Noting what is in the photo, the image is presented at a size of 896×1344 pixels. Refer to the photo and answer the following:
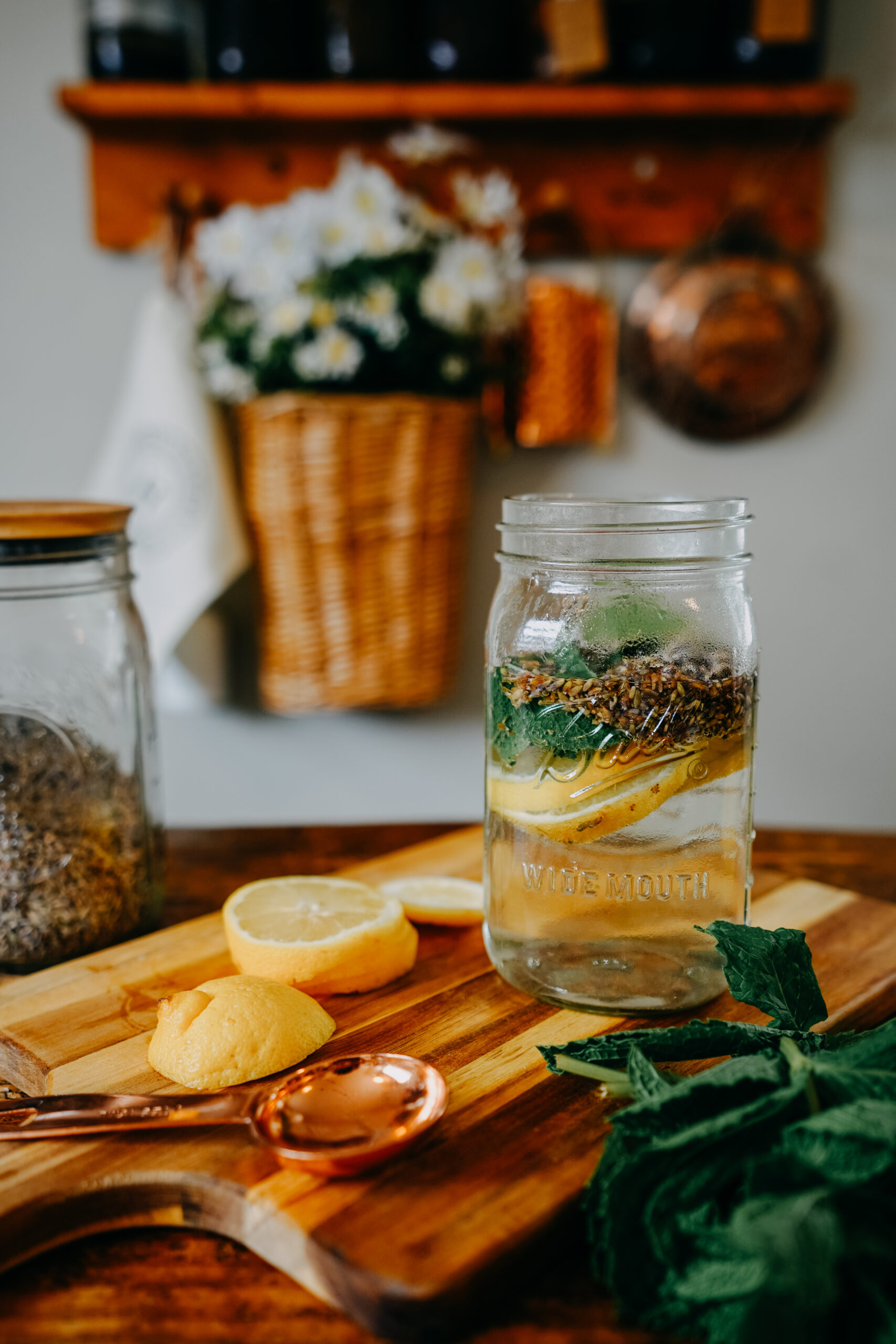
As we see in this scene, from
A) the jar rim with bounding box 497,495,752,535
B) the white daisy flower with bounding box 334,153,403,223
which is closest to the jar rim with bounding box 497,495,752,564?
the jar rim with bounding box 497,495,752,535

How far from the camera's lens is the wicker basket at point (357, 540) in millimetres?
1376

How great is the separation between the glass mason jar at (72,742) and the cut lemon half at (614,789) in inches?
13.4

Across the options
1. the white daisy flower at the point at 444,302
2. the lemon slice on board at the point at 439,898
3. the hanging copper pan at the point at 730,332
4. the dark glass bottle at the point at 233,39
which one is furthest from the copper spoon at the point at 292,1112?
the dark glass bottle at the point at 233,39

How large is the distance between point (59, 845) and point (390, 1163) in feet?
1.18

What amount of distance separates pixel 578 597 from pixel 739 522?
0.12 m

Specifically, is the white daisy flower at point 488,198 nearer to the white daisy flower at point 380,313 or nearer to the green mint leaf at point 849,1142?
the white daisy flower at point 380,313

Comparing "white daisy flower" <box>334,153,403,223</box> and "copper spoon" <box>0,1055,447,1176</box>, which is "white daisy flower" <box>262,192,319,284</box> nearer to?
"white daisy flower" <box>334,153,403,223</box>

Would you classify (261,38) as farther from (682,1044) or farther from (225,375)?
(682,1044)

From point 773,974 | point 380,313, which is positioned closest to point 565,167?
point 380,313

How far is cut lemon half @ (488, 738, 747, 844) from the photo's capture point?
0.62 m

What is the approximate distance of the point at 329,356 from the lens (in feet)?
4.42

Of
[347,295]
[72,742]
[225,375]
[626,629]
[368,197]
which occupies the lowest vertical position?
[72,742]

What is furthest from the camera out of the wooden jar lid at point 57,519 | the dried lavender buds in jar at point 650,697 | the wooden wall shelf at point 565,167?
the wooden wall shelf at point 565,167

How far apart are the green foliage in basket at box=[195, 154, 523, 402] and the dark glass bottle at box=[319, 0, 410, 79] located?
14 centimetres
